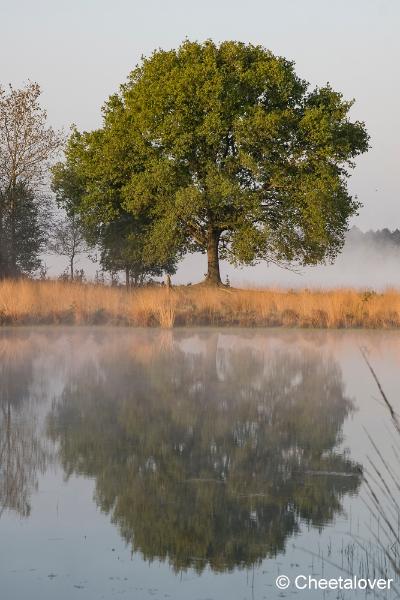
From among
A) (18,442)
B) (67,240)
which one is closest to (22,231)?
(67,240)

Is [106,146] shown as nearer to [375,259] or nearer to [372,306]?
[372,306]

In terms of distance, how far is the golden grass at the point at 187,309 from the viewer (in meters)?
26.4

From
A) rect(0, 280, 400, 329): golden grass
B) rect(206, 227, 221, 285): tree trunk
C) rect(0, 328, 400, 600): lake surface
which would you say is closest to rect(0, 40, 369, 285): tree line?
rect(206, 227, 221, 285): tree trunk

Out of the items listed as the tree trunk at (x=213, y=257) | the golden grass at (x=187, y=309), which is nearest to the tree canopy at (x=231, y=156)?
the tree trunk at (x=213, y=257)

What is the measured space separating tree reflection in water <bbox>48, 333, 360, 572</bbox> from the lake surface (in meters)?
0.02

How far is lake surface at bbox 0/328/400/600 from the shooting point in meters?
5.81

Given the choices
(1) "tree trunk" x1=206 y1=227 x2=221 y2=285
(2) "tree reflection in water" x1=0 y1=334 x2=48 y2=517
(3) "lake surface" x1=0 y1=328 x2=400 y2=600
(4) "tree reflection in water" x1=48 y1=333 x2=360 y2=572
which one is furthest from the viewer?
(1) "tree trunk" x1=206 y1=227 x2=221 y2=285

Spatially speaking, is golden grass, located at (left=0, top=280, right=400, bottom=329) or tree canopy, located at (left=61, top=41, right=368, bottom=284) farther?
tree canopy, located at (left=61, top=41, right=368, bottom=284)

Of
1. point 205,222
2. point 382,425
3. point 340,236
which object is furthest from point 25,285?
point 382,425

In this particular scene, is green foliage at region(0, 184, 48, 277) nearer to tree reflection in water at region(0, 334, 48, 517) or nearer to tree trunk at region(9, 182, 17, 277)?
tree trunk at region(9, 182, 17, 277)

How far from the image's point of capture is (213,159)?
122 feet

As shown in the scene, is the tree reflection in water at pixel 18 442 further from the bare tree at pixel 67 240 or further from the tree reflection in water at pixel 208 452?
the bare tree at pixel 67 240

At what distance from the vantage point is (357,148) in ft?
127

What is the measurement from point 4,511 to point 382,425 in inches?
192
